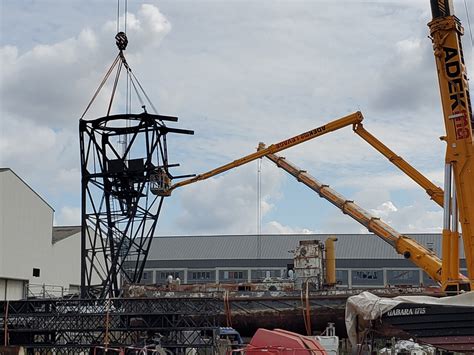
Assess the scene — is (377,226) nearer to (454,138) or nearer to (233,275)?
(454,138)

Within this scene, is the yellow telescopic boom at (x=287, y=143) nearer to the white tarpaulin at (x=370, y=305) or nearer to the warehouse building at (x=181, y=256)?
the warehouse building at (x=181, y=256)

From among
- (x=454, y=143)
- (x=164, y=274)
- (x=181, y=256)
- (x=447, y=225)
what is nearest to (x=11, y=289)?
(x=447, y=225)

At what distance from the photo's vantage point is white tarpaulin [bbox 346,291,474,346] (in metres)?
17.1

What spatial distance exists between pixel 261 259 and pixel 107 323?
54.6 meters

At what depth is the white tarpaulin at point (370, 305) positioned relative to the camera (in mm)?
17094

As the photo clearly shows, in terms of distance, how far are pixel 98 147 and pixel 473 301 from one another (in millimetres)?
23926

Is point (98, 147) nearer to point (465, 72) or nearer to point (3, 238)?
point (3, 238)

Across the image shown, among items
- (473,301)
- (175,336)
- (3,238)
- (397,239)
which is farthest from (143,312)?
(3,238)

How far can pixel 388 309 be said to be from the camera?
17.2 m

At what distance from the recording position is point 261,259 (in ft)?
270

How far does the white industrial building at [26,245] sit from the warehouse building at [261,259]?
1021 inches

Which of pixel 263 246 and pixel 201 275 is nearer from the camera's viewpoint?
pixel 201 275

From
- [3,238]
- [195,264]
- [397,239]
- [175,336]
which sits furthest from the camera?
[195,264]

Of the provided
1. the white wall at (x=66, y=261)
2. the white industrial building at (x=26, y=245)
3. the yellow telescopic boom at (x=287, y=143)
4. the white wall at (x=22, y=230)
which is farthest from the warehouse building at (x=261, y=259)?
the yellow telescopic boom at (x=287, y=143)
